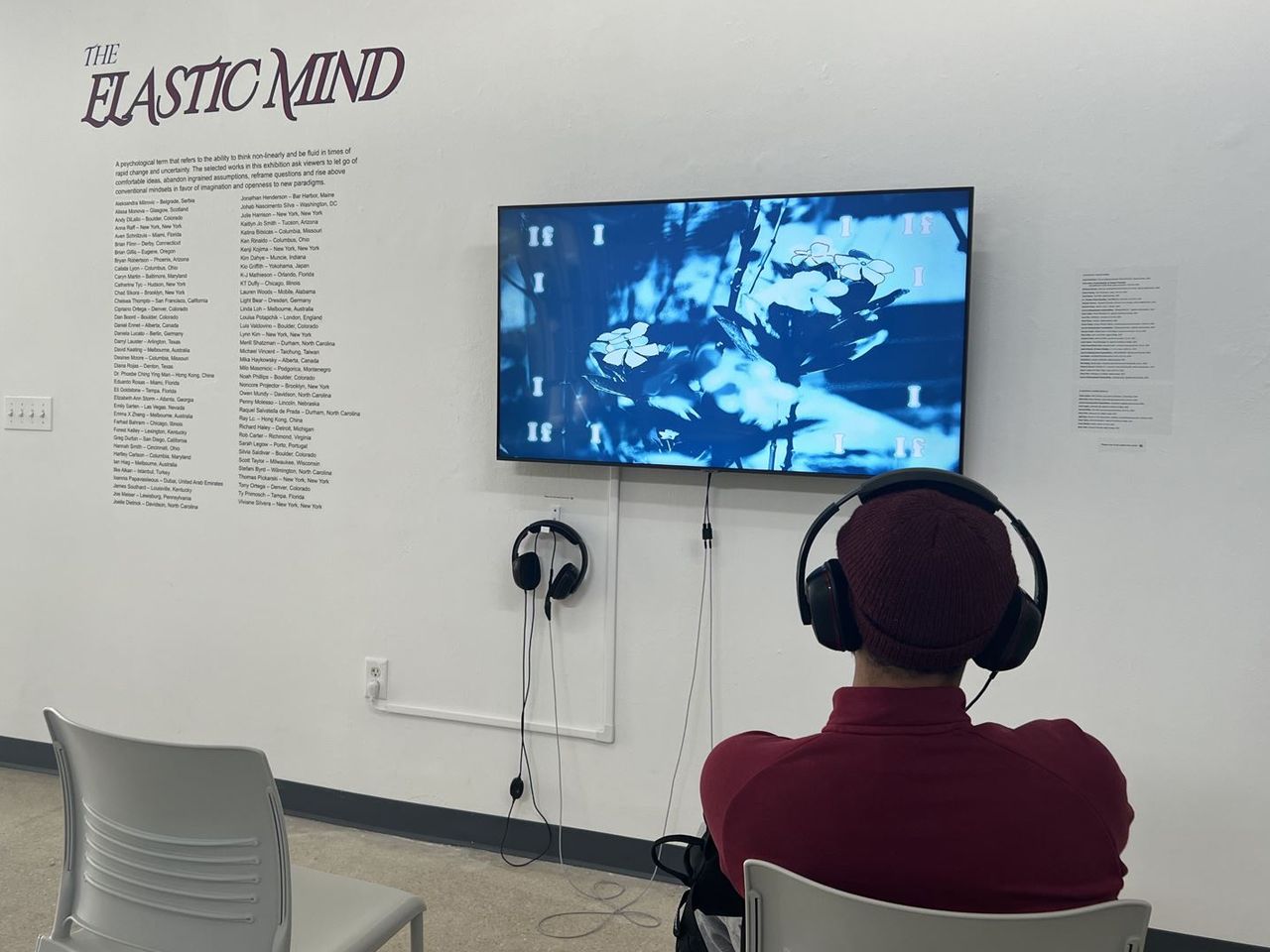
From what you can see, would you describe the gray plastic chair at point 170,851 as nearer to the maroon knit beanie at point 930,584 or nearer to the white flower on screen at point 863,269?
the maroon knit beanie at point 930,584

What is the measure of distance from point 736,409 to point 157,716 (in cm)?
226

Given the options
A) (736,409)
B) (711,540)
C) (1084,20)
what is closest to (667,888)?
(711,540)

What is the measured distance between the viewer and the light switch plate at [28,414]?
342 cm

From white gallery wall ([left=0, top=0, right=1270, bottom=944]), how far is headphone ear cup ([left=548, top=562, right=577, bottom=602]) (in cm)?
9

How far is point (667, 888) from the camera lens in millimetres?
2762

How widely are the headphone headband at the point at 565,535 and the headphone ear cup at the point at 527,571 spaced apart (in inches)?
1.2

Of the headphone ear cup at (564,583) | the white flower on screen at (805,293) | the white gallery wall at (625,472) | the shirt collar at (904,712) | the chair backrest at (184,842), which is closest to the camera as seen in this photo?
the shirt collar at (904,712)

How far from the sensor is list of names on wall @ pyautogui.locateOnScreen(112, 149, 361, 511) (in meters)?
3.06

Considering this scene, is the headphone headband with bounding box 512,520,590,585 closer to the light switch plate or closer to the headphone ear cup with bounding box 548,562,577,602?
the headphone ear cup with bounding box 548,562,577,602

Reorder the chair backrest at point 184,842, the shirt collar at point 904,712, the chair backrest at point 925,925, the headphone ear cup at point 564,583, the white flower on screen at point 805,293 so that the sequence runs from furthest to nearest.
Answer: the headphone ear cup at point 564,583
the white flower on screen at point 805,293
the chair backrest at point 184,842
the shirt collar at point 904,712
the chair backrest at point 925,925

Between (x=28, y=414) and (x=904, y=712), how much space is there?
343 cm

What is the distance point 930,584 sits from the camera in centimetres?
107

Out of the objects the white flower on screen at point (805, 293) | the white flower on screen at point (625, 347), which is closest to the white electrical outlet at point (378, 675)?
the white flower on screen at point (625, 347)

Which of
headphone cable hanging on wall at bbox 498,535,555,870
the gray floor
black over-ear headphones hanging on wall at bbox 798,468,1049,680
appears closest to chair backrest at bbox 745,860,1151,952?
black over-ear headphones hanging on wall at bbox 798,468,1049,680
